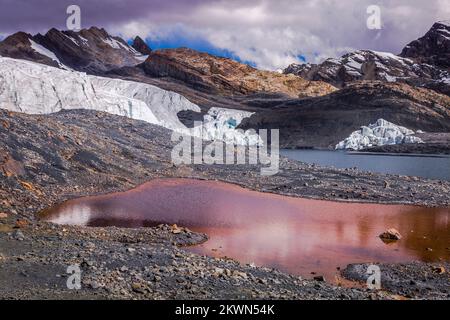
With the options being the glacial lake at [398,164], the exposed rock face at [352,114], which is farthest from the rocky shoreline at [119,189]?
the exposed rock face at [352,114]

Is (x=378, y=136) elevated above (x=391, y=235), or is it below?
above

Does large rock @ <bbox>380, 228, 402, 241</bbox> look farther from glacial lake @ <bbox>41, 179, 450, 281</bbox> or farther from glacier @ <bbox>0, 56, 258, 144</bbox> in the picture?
glacier @ <bbox>0, 56, 258, 144</bbox>

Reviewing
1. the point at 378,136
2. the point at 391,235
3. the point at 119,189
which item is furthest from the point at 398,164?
the point at 391,235

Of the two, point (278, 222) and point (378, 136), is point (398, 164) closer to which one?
point (378, 136)

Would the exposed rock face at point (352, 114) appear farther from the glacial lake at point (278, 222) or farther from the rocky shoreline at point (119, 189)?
the glacial lake at point (278, 222)

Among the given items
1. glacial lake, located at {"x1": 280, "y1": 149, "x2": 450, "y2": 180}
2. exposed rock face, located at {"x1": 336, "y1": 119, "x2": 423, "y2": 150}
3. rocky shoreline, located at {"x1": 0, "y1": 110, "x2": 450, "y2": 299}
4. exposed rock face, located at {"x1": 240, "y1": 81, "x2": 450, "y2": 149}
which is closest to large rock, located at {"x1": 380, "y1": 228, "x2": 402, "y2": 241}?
rocky shoreline, located at {"x1": 0, "y1": 110, "x2": 450, "y2": 299}
